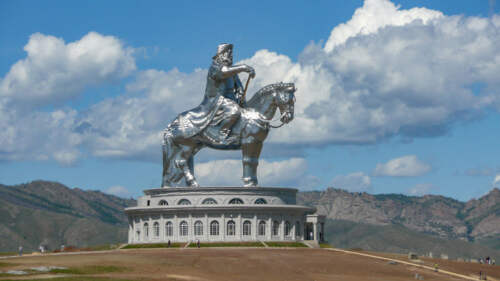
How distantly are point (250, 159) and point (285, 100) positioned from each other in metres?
8.34

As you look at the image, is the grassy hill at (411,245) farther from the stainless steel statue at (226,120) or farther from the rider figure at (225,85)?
the rider figure at (225,85)

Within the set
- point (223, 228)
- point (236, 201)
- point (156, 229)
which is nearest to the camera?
point (223, 228)

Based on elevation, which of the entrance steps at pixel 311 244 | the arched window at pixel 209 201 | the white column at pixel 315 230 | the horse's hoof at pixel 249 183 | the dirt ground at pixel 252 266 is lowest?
the dirt ground at pixel 252 266

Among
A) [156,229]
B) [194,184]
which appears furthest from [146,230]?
[194,184]

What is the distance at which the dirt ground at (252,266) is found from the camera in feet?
219

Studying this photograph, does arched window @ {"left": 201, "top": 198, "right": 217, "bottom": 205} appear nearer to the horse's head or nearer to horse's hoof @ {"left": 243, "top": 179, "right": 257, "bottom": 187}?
horse's hoof @ {"left": 243, "top": 179, "right": 257, "bottom": 187}

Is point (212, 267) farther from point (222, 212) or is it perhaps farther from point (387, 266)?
point (222, 212)

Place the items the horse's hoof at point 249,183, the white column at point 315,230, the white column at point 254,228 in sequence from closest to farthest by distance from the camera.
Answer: the white column at point 254,228
the horse's hoof at point 249,183
the white column at point 315,230

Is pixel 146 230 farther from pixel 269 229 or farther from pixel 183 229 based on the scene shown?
pixel 269 229

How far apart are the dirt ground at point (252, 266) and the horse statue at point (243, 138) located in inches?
603

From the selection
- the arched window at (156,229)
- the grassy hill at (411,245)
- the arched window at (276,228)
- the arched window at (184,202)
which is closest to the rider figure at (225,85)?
the arched window at (184,202)

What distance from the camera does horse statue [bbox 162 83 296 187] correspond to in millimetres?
95250

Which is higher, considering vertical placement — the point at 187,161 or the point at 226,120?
the point at 226,120

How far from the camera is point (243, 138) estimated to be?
314 feet
